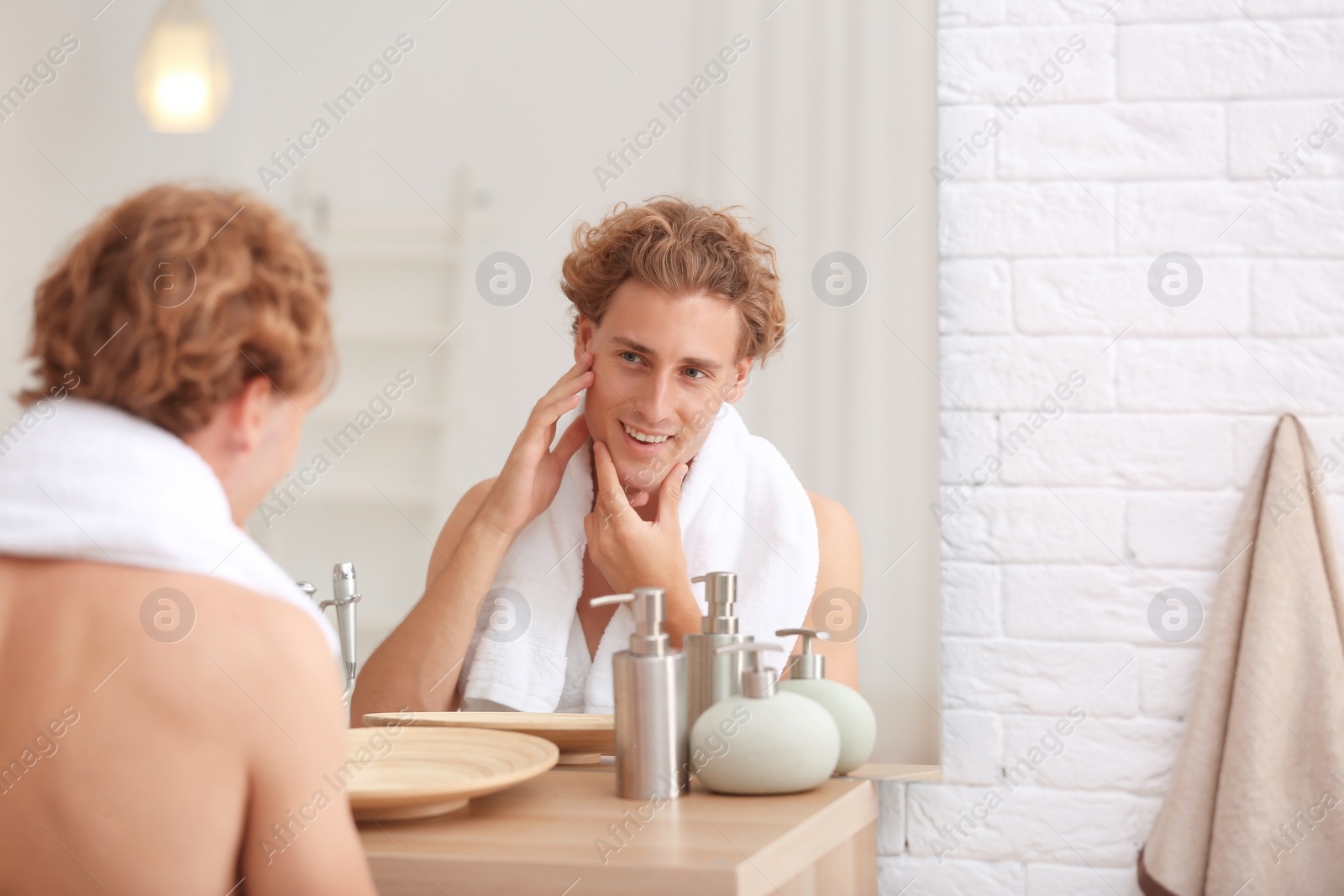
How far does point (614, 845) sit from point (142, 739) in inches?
12.6

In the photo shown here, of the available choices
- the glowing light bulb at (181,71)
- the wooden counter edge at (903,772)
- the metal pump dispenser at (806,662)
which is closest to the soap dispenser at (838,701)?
the metal pump dispenser at (806,662)

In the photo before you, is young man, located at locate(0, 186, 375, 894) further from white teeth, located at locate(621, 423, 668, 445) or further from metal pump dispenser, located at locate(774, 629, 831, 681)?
white teeth, located at locate(621, 423, 668, 445)

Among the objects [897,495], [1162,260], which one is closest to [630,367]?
[897,495]

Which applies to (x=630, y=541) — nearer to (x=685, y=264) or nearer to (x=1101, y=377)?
(x=685, y=264)

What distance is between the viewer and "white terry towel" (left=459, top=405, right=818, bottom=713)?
3.93 feet

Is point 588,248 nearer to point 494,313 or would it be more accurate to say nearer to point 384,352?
point 494,313

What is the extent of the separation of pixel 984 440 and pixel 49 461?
0.98m

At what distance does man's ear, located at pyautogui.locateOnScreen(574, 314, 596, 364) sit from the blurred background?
19mm

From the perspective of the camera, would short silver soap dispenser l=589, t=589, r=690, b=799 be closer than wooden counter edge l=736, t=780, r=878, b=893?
No

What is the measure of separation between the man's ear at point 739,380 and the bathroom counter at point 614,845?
529 millimetres

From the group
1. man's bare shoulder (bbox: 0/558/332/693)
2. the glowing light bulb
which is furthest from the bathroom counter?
the glowing light bulb

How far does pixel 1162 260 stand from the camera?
125 centimetres

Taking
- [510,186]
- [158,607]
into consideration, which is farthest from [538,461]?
[158,607]

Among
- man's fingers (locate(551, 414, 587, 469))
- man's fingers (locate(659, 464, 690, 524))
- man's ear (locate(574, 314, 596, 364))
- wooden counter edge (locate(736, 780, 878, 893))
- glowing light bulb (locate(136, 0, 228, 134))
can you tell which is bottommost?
wooden counter edge (locate(736, 780, 878, 893))
